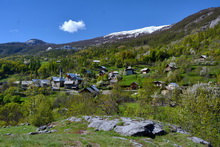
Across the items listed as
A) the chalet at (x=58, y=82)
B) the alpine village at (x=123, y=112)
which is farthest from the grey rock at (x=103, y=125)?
the chalet at (x=58, y=82)

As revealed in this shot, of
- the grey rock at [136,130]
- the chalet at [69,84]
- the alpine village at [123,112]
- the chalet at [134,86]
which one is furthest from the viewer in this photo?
the chalet at [69,84]

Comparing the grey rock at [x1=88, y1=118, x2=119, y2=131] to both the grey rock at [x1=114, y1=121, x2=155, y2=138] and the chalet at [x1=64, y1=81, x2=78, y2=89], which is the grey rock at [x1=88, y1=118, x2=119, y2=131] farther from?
the chalet at [x1=64, y1=81, x2=78, y2=89]

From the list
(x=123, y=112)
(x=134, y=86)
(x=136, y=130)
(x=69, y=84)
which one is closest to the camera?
(x=136, y=130)

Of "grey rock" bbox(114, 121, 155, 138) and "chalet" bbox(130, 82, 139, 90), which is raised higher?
"grey rock" bbox(114, 121, 155, 138)

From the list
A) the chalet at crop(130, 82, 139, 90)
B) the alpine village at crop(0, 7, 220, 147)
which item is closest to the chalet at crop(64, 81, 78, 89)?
the alpine village at crop(0, 7, 220, 147)

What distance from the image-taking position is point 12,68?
A: 440ft

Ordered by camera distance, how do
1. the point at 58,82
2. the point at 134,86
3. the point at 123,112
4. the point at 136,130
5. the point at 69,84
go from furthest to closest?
the point at 58,82 → the point at 69,84 → the point at 134,86 → the point at 123,112 → the point at 136,130

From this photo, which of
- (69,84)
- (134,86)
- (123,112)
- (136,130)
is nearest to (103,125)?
(136,130)

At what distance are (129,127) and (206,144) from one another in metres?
6.65

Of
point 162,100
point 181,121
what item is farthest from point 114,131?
point 162,100

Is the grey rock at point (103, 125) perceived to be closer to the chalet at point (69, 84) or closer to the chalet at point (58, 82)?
the chalet at point (69, 84)

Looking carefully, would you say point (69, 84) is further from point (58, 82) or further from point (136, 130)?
point (136, 130)

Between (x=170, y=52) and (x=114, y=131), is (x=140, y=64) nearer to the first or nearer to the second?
(x=170, y=52)

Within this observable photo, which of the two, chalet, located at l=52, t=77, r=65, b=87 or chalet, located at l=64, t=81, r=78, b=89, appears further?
chalet, located at l=52, t=77, r=65, b=87
